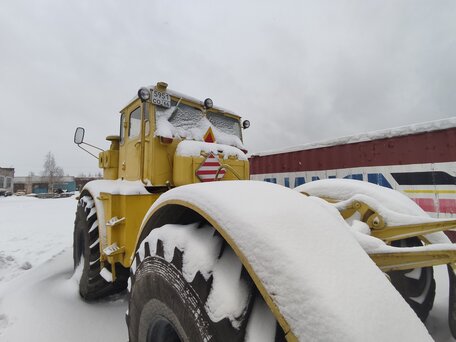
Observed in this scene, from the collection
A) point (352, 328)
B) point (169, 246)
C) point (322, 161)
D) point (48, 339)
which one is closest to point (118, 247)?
point (48, 339)

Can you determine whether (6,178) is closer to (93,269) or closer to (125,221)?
(93,269)

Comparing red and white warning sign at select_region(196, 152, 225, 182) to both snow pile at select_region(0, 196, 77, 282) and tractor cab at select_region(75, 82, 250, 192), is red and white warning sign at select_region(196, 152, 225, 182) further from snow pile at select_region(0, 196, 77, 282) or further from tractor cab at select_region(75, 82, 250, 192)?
snow pile at select_region(0, 196, 77, 282)

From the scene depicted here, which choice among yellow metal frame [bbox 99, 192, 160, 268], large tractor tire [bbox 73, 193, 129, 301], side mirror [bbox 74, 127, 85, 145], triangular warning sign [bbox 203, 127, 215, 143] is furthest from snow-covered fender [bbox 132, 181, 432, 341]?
side mirror [bbox 74, 127, 85, 145]

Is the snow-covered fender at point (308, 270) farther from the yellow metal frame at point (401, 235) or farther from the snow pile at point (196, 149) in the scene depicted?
the snow pile at point (196, 149)

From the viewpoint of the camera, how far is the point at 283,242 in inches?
32.3

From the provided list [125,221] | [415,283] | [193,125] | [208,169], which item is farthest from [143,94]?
[415,283]

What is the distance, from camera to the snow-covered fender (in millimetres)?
669

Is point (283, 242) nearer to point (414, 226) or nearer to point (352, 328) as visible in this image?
point (352, 328)

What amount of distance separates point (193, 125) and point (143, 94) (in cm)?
74

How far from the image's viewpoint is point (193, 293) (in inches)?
39.4

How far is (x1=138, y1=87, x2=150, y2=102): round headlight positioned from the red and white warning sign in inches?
34.9

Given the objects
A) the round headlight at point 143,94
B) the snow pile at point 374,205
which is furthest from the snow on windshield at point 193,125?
the snow pile at point 374,205

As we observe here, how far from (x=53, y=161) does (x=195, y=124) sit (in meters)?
73.9

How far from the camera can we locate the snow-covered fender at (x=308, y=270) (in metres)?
0.67
